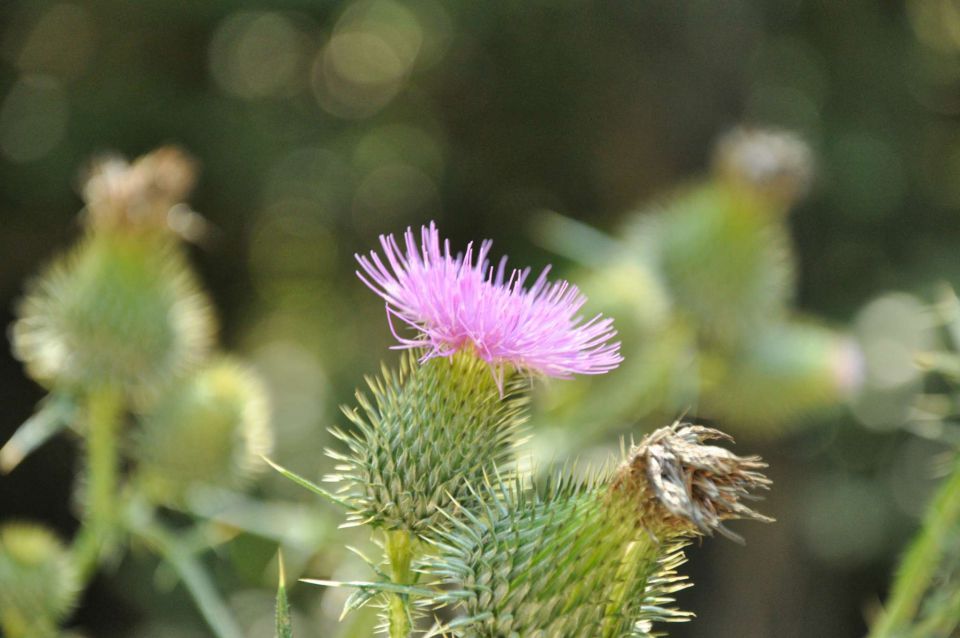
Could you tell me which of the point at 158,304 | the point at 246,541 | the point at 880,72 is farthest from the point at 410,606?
the point at 880,72

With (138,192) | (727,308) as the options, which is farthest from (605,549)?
(727,308)

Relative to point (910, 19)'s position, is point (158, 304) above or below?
below

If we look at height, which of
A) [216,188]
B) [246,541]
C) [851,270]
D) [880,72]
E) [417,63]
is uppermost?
[880,72]

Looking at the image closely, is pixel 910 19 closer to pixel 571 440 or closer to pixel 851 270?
pixel 851 270

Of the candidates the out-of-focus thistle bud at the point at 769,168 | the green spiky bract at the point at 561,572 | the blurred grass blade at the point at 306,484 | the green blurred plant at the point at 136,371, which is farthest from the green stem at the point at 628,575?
the out-of-focus thistle bud at the point at 769,168

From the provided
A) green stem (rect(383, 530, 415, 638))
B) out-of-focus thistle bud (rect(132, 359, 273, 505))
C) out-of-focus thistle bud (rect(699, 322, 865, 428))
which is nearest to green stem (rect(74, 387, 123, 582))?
out-of-focus thistle bud (rect(132, 359, 273, 505))

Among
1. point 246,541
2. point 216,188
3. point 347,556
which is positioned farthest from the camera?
point 216,188
